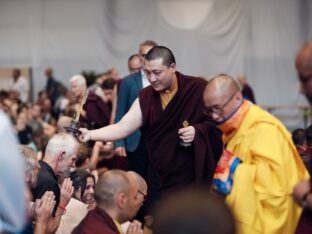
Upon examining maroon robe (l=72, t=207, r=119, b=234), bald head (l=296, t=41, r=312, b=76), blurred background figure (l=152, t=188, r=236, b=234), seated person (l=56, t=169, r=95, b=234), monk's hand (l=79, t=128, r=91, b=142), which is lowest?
seated person (l=56, t=169, r=95, b=234)

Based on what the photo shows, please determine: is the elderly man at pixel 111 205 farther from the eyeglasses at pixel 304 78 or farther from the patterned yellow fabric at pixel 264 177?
the eyeglasses at pixel 304 78

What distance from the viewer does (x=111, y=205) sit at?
13.1 feet

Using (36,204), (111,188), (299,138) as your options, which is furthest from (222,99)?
(299,138)

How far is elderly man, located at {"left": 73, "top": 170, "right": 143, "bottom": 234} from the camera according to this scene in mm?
3980

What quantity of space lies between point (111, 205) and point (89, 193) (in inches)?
77.7

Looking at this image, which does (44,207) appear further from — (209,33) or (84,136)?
(209,33)

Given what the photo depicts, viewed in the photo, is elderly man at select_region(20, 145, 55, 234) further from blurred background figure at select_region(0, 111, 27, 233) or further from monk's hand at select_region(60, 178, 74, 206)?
blurred background figure at select_region(0, 111, 27, 233)

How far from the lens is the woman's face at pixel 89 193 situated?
5887 mm

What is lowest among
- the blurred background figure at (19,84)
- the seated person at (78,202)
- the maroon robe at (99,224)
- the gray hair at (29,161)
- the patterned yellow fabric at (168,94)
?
the blurred background figure at (19,84)

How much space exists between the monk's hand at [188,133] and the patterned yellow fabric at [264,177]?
124cm

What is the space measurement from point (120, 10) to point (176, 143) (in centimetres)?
1453

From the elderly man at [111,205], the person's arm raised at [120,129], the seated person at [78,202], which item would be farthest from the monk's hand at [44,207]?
the person's arm raised at [120,129]

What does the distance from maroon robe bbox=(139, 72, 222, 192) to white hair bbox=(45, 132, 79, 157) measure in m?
0.57

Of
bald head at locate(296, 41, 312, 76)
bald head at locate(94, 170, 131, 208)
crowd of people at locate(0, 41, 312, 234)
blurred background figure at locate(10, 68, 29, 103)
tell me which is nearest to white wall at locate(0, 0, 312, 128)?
blurred background figure at locate(10, 68, 29, 103)
